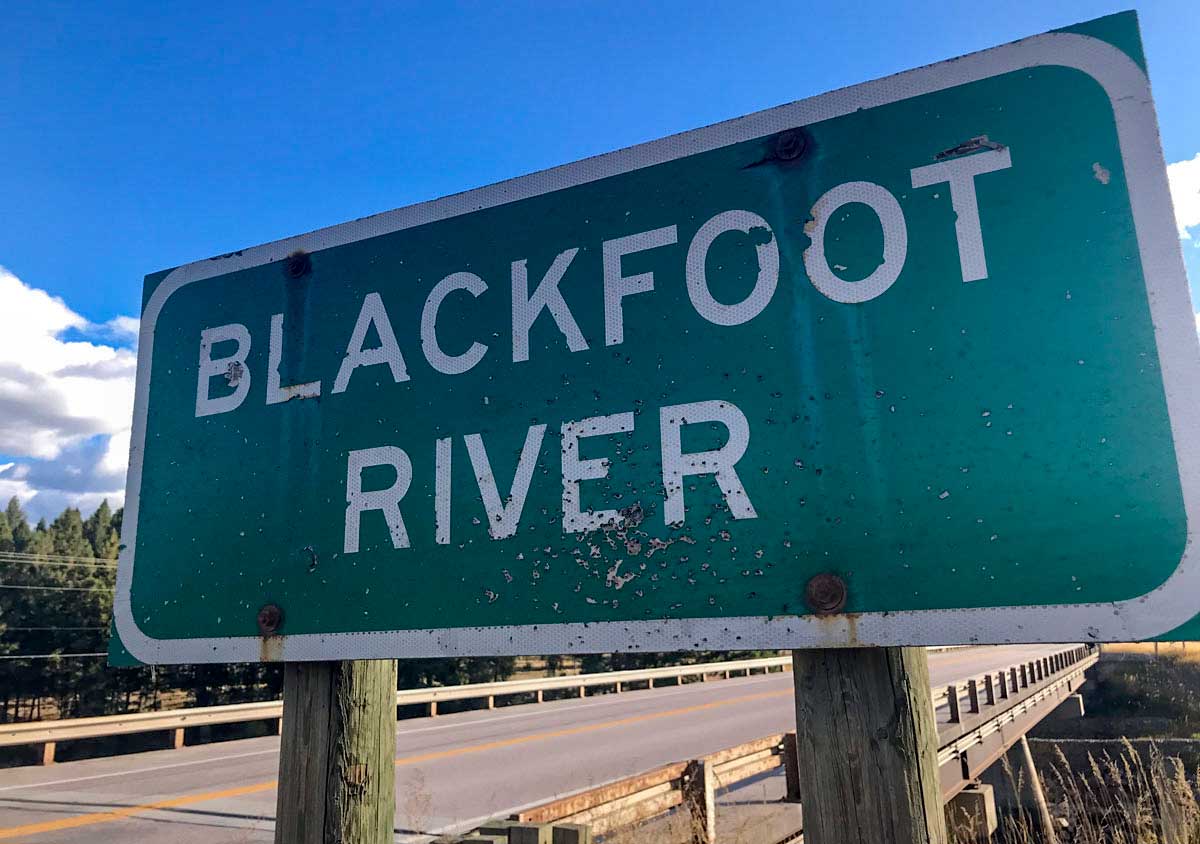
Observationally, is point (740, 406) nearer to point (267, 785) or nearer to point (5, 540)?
point (267, 785)

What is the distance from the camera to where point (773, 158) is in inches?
58.1

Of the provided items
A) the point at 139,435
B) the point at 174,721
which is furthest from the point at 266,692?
the point at 139,435

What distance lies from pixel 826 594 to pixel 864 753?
0.29m

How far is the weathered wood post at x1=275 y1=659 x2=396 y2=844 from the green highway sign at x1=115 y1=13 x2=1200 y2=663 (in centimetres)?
13

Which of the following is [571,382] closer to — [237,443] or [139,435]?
[237,443]

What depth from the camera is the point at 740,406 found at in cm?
138

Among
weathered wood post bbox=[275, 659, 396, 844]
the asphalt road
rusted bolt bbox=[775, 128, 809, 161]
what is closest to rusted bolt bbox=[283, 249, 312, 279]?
weathered wood post bbox=[275, 659, 396, 844]

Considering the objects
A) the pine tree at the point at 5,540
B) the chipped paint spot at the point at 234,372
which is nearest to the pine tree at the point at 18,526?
the pine tree at the point at 5,540

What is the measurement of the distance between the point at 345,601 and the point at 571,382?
0.61 metres

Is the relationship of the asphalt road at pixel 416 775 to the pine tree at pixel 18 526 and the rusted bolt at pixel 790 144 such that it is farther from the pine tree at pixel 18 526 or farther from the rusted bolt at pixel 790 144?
the pine tree at pixel 18 526

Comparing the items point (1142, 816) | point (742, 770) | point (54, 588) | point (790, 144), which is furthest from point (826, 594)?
point (54, 588)

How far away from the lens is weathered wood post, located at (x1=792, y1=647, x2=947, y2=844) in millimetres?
1319

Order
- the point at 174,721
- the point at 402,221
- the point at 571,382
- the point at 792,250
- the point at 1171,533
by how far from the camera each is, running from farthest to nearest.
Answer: the point at 174,721
the point at 402,221
the point at 571,382
the point at 792,250
the point at 1171,533

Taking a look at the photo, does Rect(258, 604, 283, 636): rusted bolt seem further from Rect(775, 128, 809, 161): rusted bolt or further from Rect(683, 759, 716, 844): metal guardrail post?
Rect(683, 759, 716, 844): metal guardrail post
